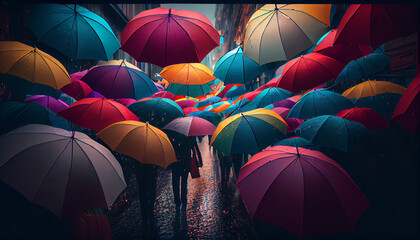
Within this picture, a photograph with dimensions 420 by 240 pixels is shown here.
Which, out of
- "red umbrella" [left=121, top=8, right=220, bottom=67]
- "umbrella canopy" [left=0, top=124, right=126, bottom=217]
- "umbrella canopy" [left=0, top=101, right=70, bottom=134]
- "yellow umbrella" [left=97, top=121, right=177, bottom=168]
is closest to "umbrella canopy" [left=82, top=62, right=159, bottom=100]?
"umbrella canopy" [left=0, top=101, right=70, bottom=134]

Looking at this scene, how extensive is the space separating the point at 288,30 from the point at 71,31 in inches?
164

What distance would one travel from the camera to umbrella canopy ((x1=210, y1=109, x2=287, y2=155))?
4227 mm

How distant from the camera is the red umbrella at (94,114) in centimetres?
438

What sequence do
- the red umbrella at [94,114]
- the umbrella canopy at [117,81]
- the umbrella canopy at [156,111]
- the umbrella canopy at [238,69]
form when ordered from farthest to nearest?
1. the umbrella canopy at [238,69]
2. the umbrella canopy at [117,81]
3. the umbrella canopy at [156,111]
4. the red umbrella at [94,114]

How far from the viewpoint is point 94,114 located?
178 inches

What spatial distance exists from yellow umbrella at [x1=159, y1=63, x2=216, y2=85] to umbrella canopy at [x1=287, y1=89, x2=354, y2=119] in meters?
A: 2.99

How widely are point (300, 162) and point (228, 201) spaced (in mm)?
4198

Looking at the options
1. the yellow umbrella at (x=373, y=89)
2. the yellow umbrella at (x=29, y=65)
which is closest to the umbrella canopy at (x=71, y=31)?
the yellow umbrella at (x=29, y=65)

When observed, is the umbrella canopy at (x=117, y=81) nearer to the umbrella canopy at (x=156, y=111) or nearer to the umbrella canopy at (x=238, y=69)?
the umbrella canopy at (x=156, y=111)

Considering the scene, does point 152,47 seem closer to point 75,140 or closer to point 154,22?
point 154,22

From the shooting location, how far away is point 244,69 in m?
6.11

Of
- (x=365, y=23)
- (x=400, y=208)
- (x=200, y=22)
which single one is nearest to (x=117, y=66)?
(x=200, y=22)

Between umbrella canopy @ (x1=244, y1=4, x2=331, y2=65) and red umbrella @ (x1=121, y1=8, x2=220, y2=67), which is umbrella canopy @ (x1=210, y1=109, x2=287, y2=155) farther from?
red umbrella @ (x1=121, y1=8, x2=220, y2=67)

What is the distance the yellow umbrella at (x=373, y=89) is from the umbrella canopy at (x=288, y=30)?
2.15 meters
